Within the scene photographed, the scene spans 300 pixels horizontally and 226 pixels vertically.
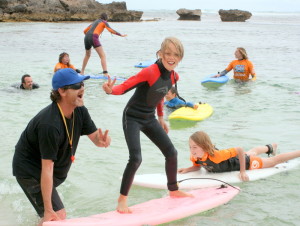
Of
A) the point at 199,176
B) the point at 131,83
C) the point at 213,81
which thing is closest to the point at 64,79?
the point at 131,83

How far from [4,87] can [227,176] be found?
760cm

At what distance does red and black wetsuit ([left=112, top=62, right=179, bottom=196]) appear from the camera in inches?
162

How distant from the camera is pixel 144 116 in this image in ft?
13.9

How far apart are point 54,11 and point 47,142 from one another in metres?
55.9

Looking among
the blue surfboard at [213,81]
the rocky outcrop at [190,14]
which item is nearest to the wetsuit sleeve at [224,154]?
the blue surfboard at [213,81]

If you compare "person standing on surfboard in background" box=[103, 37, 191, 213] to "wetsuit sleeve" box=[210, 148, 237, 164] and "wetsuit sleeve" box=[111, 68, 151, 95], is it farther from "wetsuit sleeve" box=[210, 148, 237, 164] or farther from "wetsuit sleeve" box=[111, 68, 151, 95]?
"wetsuit sleeve" box=[210, 148, 237, 164]

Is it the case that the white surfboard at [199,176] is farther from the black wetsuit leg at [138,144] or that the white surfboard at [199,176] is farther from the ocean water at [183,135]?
the black wetsuit leg at [138,144]

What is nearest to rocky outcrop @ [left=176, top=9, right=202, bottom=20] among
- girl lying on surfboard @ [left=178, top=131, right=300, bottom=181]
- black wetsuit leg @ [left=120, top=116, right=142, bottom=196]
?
girl lying on surfboard @ [left=178, top=131, right=300, bottom=181]

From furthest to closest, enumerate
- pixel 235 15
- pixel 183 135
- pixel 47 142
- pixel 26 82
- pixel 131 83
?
pixel 235 15
pixel 26 82
pixel 183 135
pixel 131 83
pixel 47 142

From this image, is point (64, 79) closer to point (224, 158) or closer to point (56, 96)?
point (56, 96)

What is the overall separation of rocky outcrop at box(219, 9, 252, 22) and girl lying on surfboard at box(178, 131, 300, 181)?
61213 millimetres

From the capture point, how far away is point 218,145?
6.85 meters

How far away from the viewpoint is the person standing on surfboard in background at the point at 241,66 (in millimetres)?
11391

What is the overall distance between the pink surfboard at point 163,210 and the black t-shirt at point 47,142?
1.51 ft
